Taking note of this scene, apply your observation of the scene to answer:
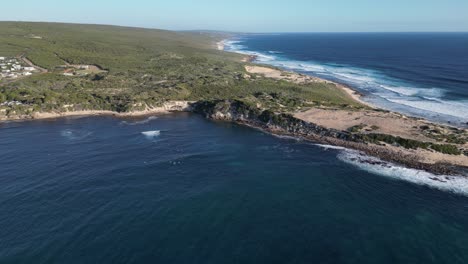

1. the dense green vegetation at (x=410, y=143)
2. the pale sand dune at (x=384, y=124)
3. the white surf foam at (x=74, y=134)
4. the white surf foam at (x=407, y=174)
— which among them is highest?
the pale sand dune at (x=384, y=124)

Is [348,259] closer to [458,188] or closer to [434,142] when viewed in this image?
[458,188]

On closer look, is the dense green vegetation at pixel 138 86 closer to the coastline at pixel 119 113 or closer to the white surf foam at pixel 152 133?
the coastline at pixel 119 113

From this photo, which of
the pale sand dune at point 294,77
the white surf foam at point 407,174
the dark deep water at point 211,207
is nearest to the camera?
the dark deep water at point 211,207

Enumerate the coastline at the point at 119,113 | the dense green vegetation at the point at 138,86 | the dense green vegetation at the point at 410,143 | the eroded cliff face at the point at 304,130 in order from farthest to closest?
the dense green vegetation at the point at 138,86 < the coastline at the point at 119,113 < the dense green vegetation at the point at 410,143 < the eroded cliff face at the point at 304,130

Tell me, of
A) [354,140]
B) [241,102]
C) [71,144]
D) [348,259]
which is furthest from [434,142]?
[71,144]

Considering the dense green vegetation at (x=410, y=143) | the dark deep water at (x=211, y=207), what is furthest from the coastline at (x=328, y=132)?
the dark deep water at (x=211, y=207)

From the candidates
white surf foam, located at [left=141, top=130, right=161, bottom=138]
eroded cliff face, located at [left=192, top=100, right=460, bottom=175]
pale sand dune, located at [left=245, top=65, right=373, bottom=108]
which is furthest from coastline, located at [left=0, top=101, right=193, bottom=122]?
pale sand dune, located at [left=245, top=65, right=373, bottom=108]

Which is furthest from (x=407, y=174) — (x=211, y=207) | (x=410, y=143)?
(x=211, y=207)

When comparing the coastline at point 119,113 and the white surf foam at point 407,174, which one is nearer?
the white surf foam at point 407,174
